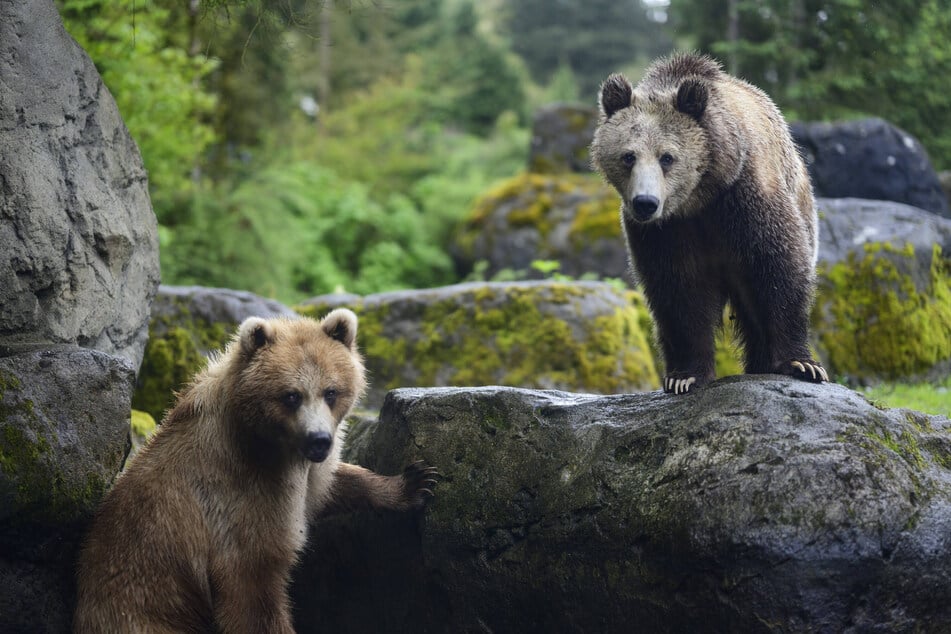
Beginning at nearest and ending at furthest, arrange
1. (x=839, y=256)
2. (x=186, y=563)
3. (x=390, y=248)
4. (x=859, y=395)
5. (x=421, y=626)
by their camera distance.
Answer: (x=859, y=395) → (x=186, y=563) → (x=421, y=626) → (x=839, y=256) → (x=390, y=248)

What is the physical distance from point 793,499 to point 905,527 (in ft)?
1.63

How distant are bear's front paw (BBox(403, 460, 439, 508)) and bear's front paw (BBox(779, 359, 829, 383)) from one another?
2.14 meters

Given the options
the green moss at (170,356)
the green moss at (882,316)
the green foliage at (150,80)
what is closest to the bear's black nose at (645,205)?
the green moss at (170,356)

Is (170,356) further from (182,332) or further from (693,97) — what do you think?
(693,97)

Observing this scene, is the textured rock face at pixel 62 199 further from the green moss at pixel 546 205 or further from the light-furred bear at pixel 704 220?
the green moss at pixel 546 205

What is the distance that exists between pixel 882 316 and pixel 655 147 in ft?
21.0

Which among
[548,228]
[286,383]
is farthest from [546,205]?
[286,383]

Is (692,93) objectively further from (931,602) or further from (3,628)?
(3,628)

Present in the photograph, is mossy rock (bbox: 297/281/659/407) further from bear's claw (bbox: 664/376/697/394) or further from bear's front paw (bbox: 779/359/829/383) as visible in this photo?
bear's front paw (bbox: 779/359/829/383)

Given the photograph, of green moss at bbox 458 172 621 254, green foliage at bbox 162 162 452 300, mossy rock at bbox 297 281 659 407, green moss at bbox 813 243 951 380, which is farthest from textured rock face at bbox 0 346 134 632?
green moss at bbox 458 172 621 254

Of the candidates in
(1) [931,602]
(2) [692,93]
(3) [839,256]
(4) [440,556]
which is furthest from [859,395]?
(3) [839,256]

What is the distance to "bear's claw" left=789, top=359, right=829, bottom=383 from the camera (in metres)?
5.52

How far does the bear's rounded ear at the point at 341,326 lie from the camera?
5711 millimetres

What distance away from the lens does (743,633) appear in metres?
4.49
